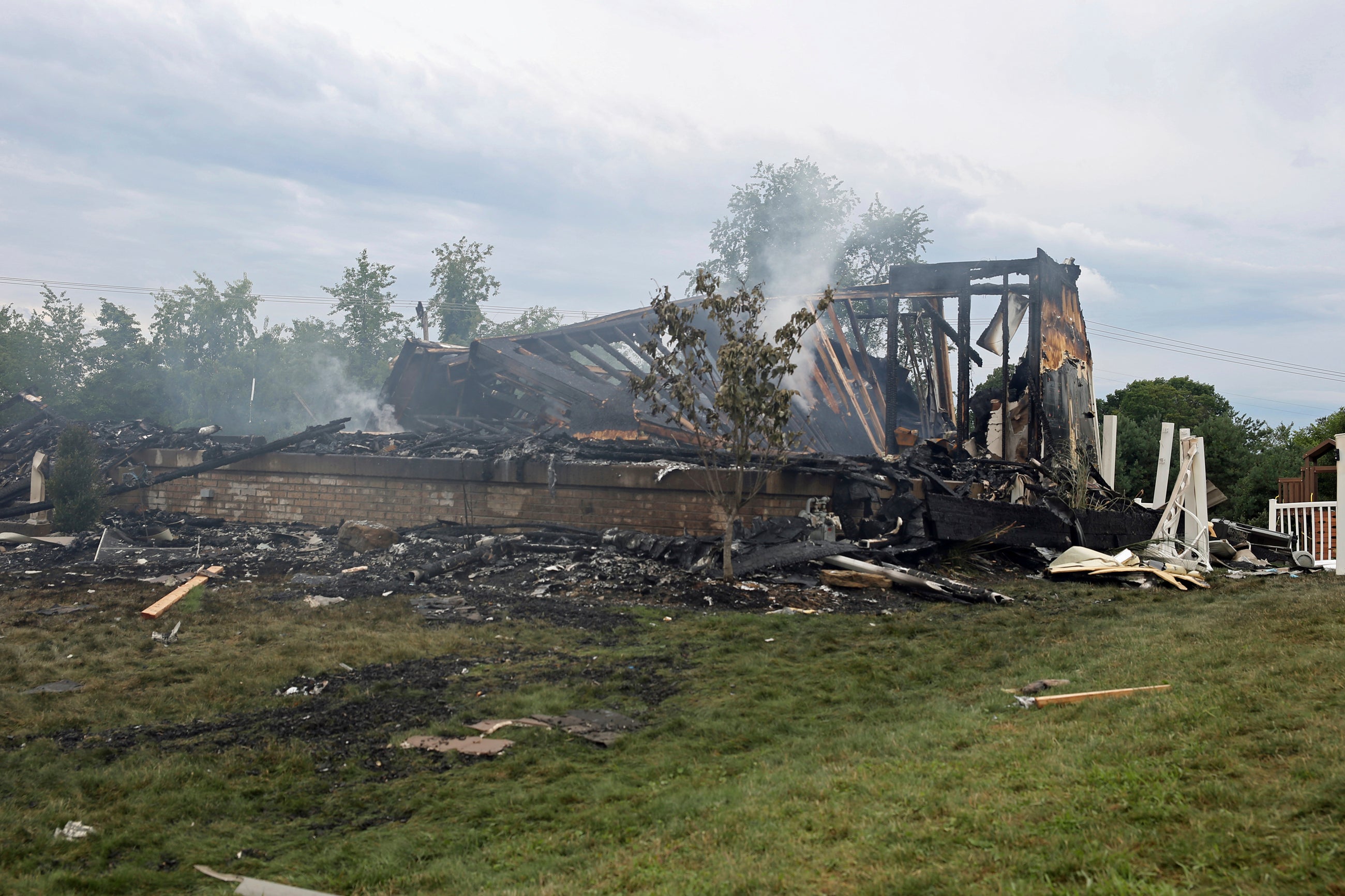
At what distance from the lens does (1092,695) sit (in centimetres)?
455

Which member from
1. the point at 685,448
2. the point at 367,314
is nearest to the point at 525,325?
the point at 367,314

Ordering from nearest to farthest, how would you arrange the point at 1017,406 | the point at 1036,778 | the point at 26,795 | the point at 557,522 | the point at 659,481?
the point at 1036,778 < the point at 26,795 < the point at 659,481 < the point at 557,522 < the point at 1017,406

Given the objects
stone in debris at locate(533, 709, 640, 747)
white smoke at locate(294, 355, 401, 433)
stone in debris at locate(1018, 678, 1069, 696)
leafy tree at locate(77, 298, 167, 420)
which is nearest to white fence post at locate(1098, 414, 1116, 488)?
stone in debris at locate(1018, 678, 1069, 696)

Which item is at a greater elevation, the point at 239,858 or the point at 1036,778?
the point at 1036,778

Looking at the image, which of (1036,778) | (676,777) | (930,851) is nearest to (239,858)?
(676,777)

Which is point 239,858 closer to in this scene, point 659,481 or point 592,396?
point 659,481

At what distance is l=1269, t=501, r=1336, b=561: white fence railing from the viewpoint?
13.1 metres

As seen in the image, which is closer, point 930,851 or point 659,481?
point 930,851

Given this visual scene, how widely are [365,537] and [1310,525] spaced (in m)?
14.6

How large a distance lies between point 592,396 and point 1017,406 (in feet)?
23.5

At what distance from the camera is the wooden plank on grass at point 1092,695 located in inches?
175

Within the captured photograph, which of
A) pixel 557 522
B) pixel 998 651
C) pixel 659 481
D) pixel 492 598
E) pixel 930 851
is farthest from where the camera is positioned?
pixel 557 522

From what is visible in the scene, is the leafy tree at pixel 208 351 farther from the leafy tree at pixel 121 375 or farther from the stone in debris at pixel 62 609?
the stone in debris at pixel 62 609

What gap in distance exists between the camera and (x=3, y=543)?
1195 centimetres
